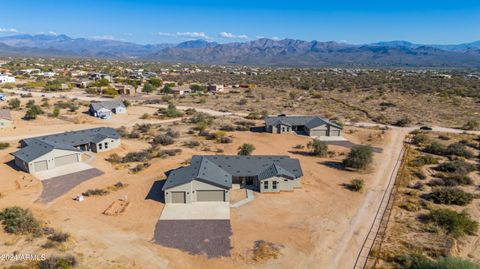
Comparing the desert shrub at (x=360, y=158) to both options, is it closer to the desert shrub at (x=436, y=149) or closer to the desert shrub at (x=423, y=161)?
the desert shrub at (x=423, y=161)

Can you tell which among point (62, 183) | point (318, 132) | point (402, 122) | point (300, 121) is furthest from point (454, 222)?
point (402, 122)

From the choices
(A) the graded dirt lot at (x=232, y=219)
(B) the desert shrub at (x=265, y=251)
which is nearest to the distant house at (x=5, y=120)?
(A) the graded dirt lot at (x=232, y=219)

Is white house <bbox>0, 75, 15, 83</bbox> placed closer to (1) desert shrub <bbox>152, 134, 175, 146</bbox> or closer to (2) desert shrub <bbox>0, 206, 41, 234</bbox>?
(1) desert shrub <bbox>152, 134, 175, 146</bbox>

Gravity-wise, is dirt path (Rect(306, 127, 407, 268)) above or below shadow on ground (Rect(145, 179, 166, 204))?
below

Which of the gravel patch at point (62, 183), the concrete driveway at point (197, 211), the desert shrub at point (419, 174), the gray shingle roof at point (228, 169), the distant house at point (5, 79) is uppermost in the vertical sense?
the distant house at point (5, 79)

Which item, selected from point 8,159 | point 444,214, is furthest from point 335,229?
point 8,159

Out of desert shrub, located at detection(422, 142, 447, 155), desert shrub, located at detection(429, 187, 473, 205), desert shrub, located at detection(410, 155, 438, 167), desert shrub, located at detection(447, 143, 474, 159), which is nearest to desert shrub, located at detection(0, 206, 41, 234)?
desert shrub, located at detection(429, 187, 473, 205)
